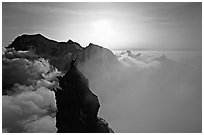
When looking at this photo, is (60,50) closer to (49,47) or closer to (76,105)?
(49,47)

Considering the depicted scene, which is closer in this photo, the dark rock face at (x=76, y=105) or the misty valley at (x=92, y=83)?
the misty valley at (x=92, y=83)

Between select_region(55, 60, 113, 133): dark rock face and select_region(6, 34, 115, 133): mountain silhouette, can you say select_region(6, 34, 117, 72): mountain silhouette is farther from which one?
select_region(55, 60, 113, 133): dark rock face

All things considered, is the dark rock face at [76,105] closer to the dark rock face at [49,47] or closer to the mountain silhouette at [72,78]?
the mountain silhouette at [72,78]

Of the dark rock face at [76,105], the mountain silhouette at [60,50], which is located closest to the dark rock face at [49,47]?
the mountain silhouette at [60,50]

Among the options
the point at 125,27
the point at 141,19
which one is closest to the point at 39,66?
the point at 125,27

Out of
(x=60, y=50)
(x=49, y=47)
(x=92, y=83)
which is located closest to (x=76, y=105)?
(x=92, y=83)

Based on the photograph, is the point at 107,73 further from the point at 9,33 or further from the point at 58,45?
the point at 9,33

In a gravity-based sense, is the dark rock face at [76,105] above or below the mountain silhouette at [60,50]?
below

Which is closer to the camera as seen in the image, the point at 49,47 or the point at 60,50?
the point at 49,47
